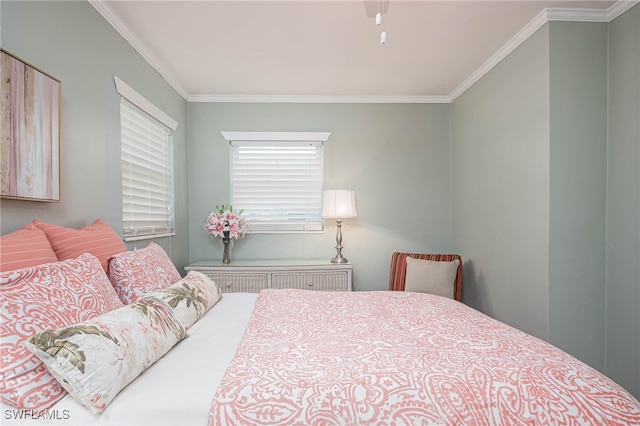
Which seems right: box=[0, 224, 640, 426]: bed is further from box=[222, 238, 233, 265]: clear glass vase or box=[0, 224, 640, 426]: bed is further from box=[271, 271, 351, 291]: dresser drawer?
box=[222, 238, 233, 265]: clear glass vase

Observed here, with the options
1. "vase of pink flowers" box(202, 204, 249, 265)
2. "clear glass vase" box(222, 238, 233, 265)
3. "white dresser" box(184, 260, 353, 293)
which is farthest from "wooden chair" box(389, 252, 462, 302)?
"clear glass vase" box(222, 238, 233, 265)

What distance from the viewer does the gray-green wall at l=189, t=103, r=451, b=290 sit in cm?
359

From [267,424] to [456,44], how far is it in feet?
9.16

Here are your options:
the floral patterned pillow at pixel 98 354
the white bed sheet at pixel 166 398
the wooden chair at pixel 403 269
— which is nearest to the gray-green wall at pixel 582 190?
the wooden chair at pixel 403 269

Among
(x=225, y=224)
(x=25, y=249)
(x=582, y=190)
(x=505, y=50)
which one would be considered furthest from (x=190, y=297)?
(x=505, y=50)

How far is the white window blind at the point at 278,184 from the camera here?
3.63 m

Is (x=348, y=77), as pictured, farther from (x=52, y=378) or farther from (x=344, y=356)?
(x=52, y=378)

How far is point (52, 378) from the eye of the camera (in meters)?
0.93

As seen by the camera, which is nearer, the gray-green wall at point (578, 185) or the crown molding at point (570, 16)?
the crown molding at point (570, 16)

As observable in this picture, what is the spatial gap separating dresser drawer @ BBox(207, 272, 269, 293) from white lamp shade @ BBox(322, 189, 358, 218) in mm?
907

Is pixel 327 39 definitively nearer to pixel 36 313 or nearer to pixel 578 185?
pixel 578 185

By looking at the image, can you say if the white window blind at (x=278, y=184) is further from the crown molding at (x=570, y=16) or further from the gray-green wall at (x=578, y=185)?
the gray-green wall at (x=578, y=185)

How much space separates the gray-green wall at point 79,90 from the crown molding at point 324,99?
1.06 meters

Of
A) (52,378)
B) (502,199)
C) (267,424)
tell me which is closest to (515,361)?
(267,424)
